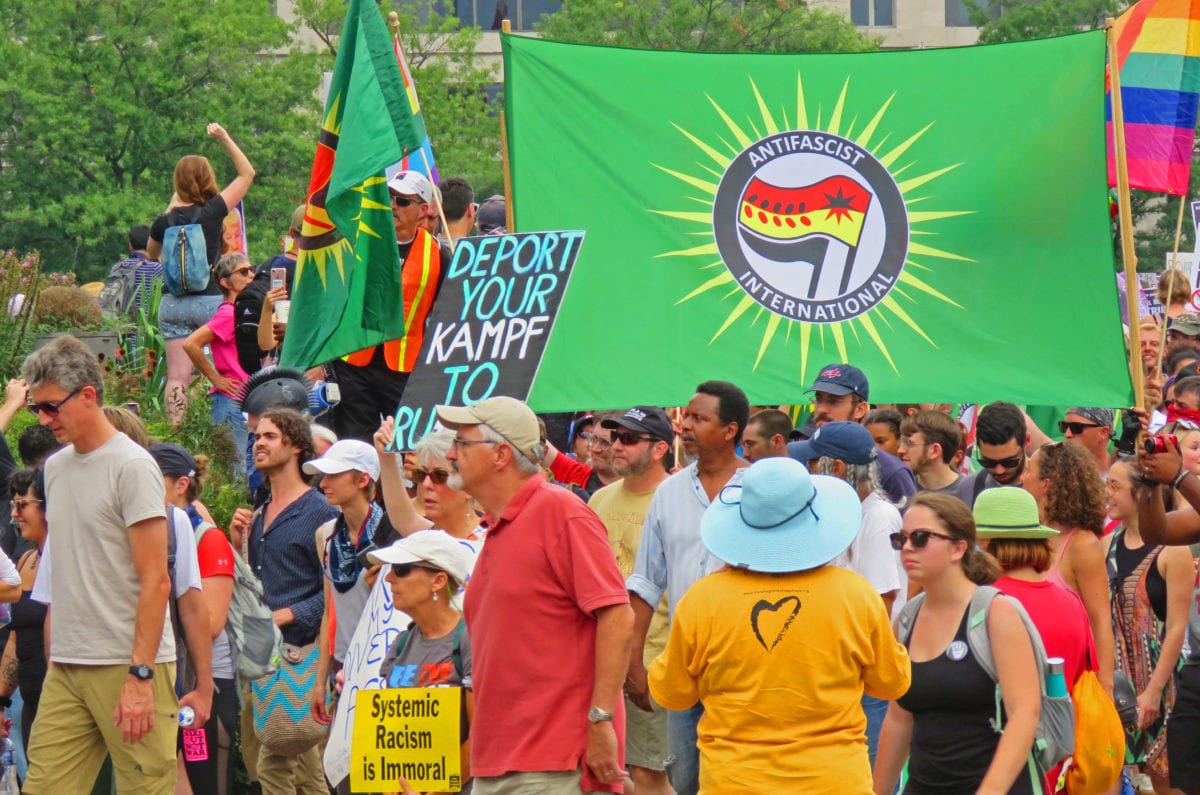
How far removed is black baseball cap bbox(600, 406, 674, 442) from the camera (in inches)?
314

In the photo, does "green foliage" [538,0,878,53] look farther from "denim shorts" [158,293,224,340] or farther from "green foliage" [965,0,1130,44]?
"denim shorts" [158,293,224,340]

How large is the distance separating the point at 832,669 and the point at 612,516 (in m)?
3.07

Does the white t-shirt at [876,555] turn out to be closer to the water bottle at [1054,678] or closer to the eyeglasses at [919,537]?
the eyeglasses at [919,537]

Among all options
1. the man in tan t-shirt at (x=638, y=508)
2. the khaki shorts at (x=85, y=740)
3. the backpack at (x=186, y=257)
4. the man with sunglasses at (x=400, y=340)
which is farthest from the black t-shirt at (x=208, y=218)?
the khaki shorts at (x=85, y=740)

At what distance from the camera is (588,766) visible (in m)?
5.69

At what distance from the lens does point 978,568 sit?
5883 mm

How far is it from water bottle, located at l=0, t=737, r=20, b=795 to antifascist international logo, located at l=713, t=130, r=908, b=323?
447 centimetres

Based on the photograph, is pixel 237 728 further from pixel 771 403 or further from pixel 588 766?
pixel 588 766

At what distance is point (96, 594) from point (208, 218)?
6716 mm

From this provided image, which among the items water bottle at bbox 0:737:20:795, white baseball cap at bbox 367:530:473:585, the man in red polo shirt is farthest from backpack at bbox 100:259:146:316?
the man in red polo shirt

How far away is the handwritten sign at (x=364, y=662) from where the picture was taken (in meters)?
6.70

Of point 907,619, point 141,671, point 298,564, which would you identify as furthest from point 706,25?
point 907,619

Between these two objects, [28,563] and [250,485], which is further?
[250,485]

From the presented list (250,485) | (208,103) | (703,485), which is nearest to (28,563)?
(250,485)
